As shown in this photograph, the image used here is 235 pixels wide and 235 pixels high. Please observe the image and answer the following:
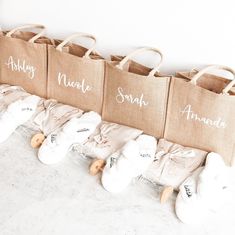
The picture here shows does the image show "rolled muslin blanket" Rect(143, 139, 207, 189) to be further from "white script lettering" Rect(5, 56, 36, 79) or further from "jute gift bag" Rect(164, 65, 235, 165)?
"white script lettering" Rect(5, 56, 36, 79)

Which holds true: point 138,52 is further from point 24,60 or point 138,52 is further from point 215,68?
point 24,60

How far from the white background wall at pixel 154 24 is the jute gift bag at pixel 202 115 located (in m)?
0.11

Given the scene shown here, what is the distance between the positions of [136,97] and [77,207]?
48 cm

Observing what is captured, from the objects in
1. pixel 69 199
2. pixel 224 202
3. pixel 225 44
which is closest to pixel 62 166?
pixel 69 199

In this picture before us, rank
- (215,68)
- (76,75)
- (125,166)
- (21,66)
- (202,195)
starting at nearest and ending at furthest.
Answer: (202,195), (125,166), (215,68), (76,75), (21,66)

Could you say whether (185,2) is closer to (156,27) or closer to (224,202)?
(156,27)

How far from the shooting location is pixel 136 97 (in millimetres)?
1511

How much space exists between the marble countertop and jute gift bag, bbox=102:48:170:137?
0.82 feet

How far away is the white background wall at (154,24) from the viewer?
1.46 metres

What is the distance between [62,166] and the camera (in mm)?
1471

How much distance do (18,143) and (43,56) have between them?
1.27ft

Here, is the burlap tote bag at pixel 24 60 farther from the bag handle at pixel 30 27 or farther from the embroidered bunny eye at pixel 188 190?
the embroidered bunny eye at pixel 188 190

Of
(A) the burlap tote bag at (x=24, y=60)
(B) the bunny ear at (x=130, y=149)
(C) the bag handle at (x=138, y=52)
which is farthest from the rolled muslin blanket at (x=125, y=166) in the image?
(A) the burlap tote bag at (x=24, y=60)

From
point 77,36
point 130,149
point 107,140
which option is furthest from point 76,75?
point 130,149
